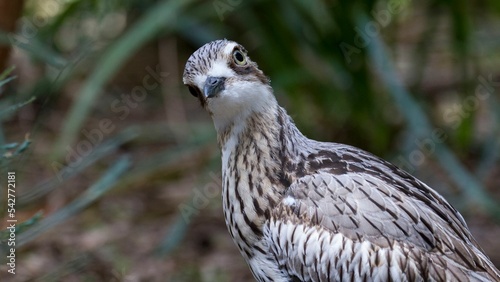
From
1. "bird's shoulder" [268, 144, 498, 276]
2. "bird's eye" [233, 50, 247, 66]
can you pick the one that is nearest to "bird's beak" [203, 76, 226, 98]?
"bird's eye" [233, 50, 247, 66]

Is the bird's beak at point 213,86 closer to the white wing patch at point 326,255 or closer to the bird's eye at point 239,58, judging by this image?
the bird's eye at point 239,58

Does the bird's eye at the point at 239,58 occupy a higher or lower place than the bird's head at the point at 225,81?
higher

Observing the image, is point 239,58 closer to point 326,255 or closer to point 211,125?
point 326,255

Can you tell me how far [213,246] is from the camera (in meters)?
5.81

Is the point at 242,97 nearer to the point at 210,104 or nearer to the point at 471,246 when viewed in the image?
the point at 210,104

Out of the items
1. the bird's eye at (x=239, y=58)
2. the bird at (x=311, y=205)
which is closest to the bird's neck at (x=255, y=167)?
the bird at (x=311, y=205)

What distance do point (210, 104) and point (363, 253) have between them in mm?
730

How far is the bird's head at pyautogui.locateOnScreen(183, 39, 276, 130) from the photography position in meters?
3.26

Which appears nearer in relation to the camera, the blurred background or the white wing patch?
the white wing patch

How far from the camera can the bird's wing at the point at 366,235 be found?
3156 mm

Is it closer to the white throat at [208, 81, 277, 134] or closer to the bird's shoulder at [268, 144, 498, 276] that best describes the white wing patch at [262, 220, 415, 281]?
the bird's shoulder at [268, 144, 498, 276]

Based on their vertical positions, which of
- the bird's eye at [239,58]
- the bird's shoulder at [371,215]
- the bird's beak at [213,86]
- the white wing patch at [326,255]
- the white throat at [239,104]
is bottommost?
the white wing patch at [326,255]

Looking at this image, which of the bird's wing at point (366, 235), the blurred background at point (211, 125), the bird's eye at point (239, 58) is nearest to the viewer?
the bird's wing at point (366, 235)

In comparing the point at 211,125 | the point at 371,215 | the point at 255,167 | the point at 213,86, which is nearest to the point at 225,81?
the point at 213,86
